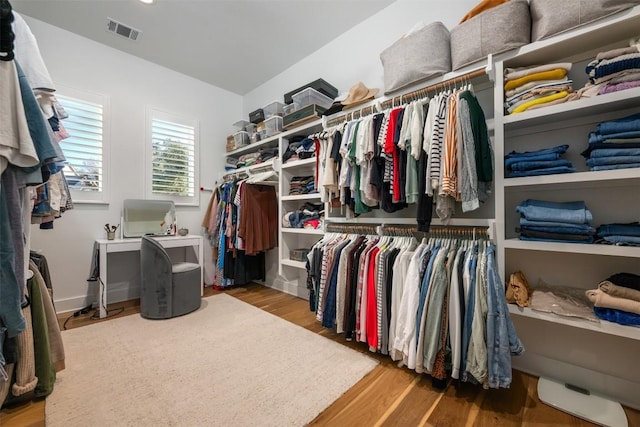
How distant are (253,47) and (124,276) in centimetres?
306

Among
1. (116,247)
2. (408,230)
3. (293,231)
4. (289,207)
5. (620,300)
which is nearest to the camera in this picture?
(620,300)

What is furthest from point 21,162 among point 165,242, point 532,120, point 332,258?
point 532,120

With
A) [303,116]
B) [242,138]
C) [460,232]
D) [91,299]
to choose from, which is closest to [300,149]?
[303,116]

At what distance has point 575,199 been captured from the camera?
1486 mm

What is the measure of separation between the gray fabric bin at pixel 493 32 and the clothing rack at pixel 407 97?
0.30 feet

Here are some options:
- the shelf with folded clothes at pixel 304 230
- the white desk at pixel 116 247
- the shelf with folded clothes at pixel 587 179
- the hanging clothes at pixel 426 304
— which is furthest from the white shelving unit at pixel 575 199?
the white desk at pixel 116 247

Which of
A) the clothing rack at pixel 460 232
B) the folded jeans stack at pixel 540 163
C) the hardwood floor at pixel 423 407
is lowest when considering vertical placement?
the hardwood floor at pixel 423 407

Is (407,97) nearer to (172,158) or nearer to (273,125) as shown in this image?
(273,125)

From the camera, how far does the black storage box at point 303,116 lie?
2547 millimetres

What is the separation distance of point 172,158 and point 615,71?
4011 millimetres

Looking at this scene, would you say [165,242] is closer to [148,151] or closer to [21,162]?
[148,151]

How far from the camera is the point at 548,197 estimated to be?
61.6 inches

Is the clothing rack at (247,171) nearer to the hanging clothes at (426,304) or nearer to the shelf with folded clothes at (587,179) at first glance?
the hanging clothes at (426,304)

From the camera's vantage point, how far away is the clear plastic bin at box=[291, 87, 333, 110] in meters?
2.68
